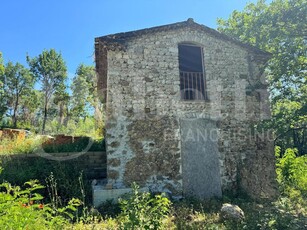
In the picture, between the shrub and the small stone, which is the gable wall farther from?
the shrub

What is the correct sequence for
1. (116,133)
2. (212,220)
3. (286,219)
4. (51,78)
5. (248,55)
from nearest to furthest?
(286,219), (212,220), (116,133), (248,55), (51,78)

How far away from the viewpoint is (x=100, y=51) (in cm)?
907

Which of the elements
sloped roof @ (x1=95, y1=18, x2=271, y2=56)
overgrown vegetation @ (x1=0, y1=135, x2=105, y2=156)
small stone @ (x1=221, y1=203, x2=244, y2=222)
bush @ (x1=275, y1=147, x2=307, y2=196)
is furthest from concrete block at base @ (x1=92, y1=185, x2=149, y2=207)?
bush @ (x1=275, y1=147, x2=307, y2=196)

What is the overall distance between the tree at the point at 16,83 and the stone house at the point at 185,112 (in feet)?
72.8

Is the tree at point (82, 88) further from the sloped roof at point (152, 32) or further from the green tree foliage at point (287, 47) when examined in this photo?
the green tree foliage at point (287, 47)

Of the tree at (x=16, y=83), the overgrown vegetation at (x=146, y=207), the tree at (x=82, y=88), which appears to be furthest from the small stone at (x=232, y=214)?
the tree at (x=16, y=83)

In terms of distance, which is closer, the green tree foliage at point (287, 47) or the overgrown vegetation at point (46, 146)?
the green tree foliage at point (287, 47)

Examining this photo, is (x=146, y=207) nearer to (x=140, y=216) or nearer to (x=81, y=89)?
(x=140, y=216)

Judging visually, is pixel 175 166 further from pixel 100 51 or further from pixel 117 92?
pixel 100 51

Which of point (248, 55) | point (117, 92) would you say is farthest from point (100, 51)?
point (248, 55)

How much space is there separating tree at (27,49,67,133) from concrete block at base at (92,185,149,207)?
22.7 m

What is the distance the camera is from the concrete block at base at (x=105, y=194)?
7.41 metres

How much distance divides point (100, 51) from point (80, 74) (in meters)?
22.9

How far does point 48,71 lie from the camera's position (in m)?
28.2
